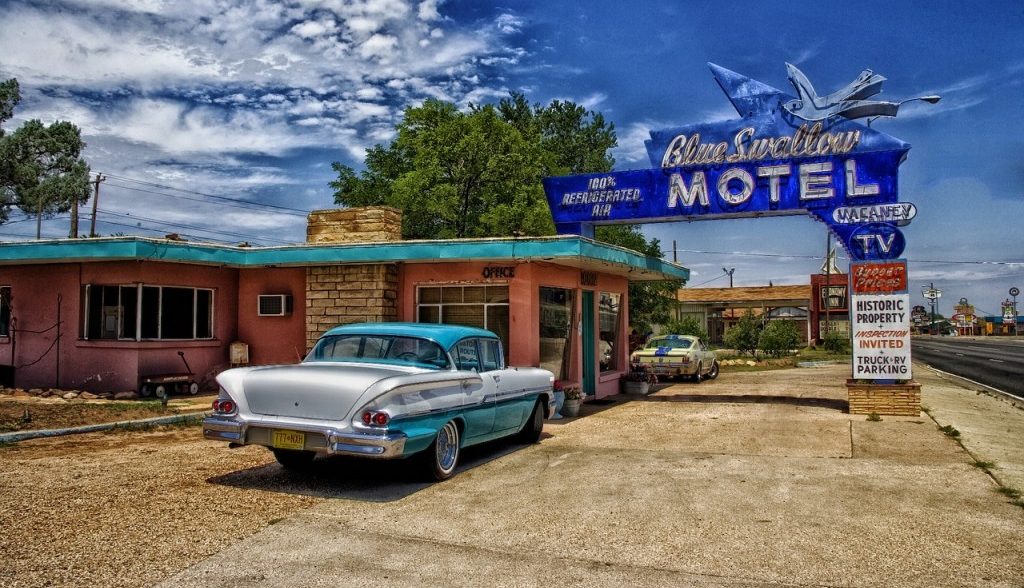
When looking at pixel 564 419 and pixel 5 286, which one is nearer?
pixel 564 419

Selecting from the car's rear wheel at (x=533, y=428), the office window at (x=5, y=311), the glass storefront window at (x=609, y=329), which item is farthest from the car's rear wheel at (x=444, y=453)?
the office window at (x=5, y=311)

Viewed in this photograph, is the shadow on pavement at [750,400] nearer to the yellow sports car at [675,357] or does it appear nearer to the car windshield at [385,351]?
the yellow sports car at [675,357]

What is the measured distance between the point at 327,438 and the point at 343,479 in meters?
1.18

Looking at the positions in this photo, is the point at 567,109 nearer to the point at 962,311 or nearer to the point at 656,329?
the point at 656,329

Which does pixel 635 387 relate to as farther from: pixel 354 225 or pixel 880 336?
pixel 354 225

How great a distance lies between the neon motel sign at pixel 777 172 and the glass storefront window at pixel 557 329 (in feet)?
6.00

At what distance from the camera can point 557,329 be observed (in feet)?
49.4

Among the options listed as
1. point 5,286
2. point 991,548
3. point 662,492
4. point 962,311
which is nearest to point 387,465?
point 662,492

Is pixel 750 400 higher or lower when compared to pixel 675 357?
lower

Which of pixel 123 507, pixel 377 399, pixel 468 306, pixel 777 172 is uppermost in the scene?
pixel 777 172

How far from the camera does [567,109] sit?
147 feet

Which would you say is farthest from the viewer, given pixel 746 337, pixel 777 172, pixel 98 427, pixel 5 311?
pixel 746 337

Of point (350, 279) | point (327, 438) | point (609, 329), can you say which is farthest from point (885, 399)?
point (327, 438)

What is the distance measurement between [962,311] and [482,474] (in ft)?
468
